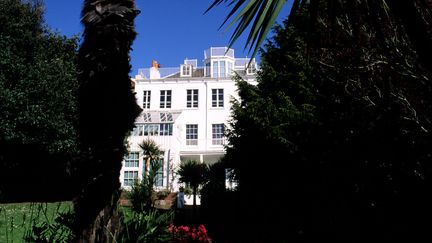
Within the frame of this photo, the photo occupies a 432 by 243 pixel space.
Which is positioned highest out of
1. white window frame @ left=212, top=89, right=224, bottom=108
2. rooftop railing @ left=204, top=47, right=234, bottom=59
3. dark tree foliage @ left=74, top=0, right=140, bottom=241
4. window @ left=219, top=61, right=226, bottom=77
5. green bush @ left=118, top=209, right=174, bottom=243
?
rooftop railing @ left=204, top=47, right=234, bottom=59

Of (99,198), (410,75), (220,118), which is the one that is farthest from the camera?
(220,118)

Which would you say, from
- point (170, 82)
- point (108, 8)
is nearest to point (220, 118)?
point (170, 82)

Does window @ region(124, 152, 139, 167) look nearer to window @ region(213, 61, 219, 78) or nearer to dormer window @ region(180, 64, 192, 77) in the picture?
dormer window @ region(180, 64, 192, 77)

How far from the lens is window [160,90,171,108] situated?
132 ft

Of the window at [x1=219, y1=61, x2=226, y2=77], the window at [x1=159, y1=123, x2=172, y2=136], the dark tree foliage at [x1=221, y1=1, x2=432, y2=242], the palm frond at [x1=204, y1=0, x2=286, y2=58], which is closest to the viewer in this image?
the palm frond at [x1=204, y1=0, x2=286, y2=58]

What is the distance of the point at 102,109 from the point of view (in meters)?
4.91

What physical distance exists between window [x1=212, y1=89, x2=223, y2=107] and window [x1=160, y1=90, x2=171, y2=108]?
15.5ft

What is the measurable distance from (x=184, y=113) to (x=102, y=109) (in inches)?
1342

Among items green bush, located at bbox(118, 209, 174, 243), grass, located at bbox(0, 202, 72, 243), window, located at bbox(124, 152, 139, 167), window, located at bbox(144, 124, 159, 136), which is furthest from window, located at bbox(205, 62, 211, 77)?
green bush, located at bbox(118, 209, 174, 243)

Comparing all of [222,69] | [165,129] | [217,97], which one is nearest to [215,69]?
[222,69]

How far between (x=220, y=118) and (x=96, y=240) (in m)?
33.5

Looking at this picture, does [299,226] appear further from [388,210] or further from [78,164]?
[78,164]

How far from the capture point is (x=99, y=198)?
4.89m

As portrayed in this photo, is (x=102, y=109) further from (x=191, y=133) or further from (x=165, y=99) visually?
(x=165, y=99)
